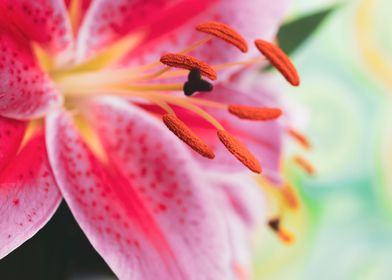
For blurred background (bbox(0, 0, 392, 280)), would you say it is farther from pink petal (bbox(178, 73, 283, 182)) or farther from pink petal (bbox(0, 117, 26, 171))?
pink petal (bbox(0, 117, 26, 171))

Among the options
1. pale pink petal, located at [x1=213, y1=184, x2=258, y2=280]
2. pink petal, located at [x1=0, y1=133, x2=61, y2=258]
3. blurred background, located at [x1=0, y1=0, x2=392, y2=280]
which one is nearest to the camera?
pink petal, located at [x1=0, y1=133, x2=61, y2=258]

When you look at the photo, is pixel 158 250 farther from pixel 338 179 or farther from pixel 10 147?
pixel 338 179

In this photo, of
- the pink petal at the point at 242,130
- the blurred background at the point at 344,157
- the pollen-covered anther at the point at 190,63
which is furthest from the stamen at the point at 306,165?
the blurred background at the point at 344,157

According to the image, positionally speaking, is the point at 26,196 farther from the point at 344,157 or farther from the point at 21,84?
the point at 344,157

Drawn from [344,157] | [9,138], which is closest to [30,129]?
[9,138]

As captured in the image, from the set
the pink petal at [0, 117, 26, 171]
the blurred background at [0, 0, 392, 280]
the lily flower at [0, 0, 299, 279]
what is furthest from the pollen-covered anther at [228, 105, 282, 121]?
the blurred background at [0, 0, 392, 280]

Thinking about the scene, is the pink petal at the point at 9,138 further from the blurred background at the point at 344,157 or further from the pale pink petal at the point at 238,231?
the blurred background at the point at 344,157

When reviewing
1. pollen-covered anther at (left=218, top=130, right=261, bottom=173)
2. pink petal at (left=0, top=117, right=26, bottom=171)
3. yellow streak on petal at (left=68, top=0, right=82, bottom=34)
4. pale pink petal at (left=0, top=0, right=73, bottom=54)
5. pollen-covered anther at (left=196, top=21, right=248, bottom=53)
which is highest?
yellow streak on petal at (left=68, top=0, right=82, bottom=34)
